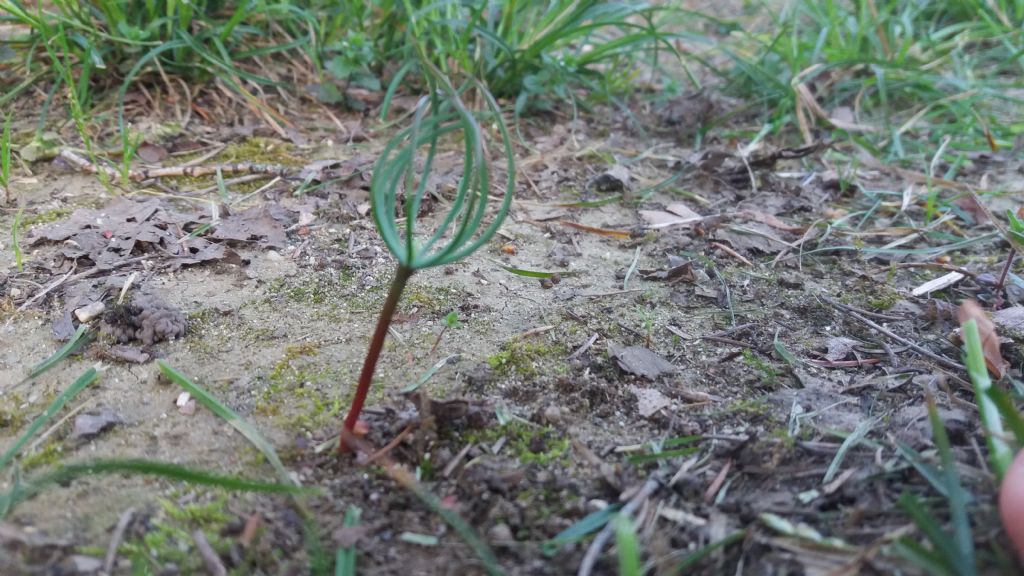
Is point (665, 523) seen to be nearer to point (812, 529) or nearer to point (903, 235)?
point (812, 529)

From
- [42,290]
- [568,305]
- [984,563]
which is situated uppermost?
[984,563]

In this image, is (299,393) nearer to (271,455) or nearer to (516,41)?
(271,455)

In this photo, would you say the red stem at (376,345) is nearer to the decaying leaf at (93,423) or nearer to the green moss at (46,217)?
the decaying leaf at (93,423)

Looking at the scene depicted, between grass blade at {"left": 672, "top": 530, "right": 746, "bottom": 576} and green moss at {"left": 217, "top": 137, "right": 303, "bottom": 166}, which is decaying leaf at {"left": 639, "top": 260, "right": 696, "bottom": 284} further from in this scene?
green moss at {"left": 217, "top": 137, "right": 303, "bottom": 166}

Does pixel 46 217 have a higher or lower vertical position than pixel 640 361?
lower

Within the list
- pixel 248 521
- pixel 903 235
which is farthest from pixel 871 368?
pixel 248 521

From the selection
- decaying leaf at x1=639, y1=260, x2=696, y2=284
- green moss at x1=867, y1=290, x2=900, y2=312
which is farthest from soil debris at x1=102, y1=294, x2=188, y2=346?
green moss at x1=867, y1=290, x2=900, y2=312

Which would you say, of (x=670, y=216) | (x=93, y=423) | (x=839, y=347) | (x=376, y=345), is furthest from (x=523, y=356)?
(x=670, y=216)
